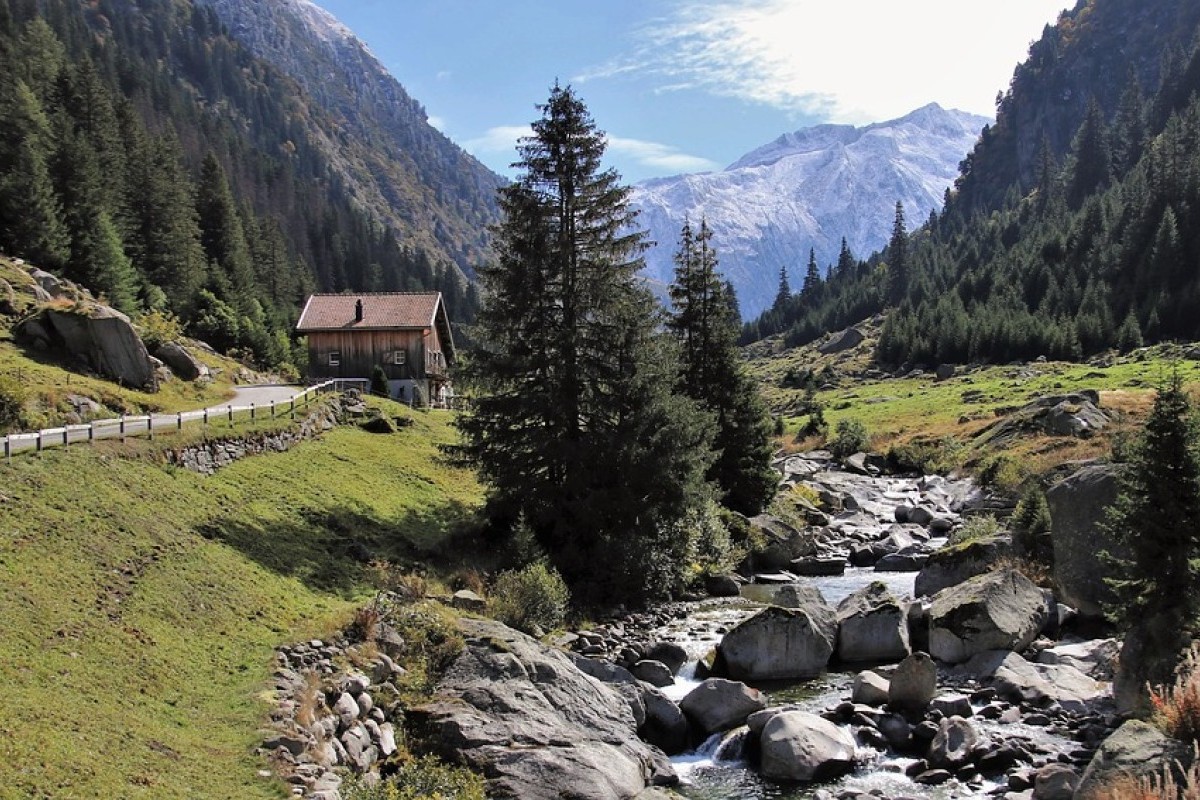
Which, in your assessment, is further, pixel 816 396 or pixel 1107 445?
pixel 816 396

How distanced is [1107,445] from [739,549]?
857 inches

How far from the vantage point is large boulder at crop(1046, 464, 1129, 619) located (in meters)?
25.2

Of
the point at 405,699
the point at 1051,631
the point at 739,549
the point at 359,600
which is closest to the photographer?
the point at 405,699

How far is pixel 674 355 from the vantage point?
34.5 m

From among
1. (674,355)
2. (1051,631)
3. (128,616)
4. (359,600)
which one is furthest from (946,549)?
(128,616)

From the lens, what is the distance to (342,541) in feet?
88.4

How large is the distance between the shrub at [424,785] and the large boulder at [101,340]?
2837 cm

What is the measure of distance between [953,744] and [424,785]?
443 inches

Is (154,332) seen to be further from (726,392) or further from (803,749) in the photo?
(803,749)

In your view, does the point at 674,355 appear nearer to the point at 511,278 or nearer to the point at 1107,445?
the point at 511,278

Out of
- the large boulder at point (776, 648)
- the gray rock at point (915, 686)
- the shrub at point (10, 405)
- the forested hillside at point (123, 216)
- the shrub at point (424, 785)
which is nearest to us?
the shrub at point (424, 785)

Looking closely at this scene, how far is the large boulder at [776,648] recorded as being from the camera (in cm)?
2381

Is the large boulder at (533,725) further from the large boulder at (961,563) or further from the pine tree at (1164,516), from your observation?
the large boulder at (961,563)

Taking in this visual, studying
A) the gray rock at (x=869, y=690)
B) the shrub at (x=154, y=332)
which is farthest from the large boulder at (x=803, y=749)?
the shrub at (x=154, y=332)
